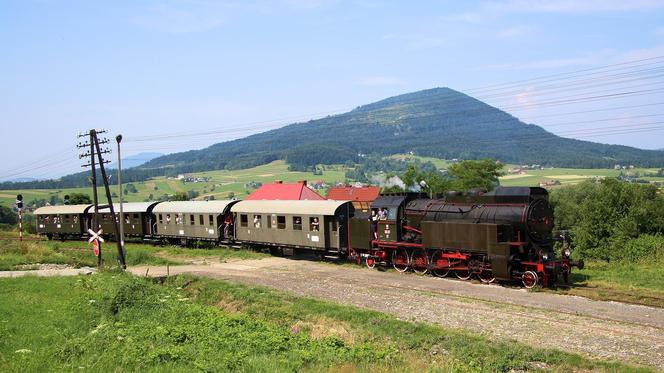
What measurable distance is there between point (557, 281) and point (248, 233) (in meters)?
20.7

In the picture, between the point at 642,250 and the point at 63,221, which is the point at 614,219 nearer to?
the point at 642,250

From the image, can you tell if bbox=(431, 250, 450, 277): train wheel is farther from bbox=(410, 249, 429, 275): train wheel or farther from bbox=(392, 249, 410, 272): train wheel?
bbox=(392, 249, 410, 272): train wheel

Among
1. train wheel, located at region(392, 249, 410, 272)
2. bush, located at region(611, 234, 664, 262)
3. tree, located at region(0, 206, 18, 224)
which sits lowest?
bush, located at region(611, 234, 664, 262)

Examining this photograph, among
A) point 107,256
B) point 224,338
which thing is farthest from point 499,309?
point 107,256

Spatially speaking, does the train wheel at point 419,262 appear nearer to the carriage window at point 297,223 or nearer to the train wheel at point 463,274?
the train wheel at point 463,274

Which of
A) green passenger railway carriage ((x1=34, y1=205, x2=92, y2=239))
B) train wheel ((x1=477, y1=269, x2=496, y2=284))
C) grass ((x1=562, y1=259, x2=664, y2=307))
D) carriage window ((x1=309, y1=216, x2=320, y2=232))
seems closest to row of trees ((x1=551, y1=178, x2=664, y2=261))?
grass ((x1=562, y1=259, x2=664, y2=307))

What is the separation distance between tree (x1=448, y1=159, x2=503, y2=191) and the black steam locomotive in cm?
4451

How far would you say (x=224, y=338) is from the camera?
14188 millimetres

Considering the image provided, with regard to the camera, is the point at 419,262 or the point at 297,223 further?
the point at 297,223

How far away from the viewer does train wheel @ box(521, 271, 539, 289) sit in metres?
21.4

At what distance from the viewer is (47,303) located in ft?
61.9

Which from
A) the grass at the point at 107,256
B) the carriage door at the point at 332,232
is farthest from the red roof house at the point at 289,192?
the carriage door at the point at 332,232

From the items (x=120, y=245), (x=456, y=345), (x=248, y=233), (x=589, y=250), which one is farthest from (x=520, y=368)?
(x=589, y=250)

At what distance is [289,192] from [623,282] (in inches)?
1678
